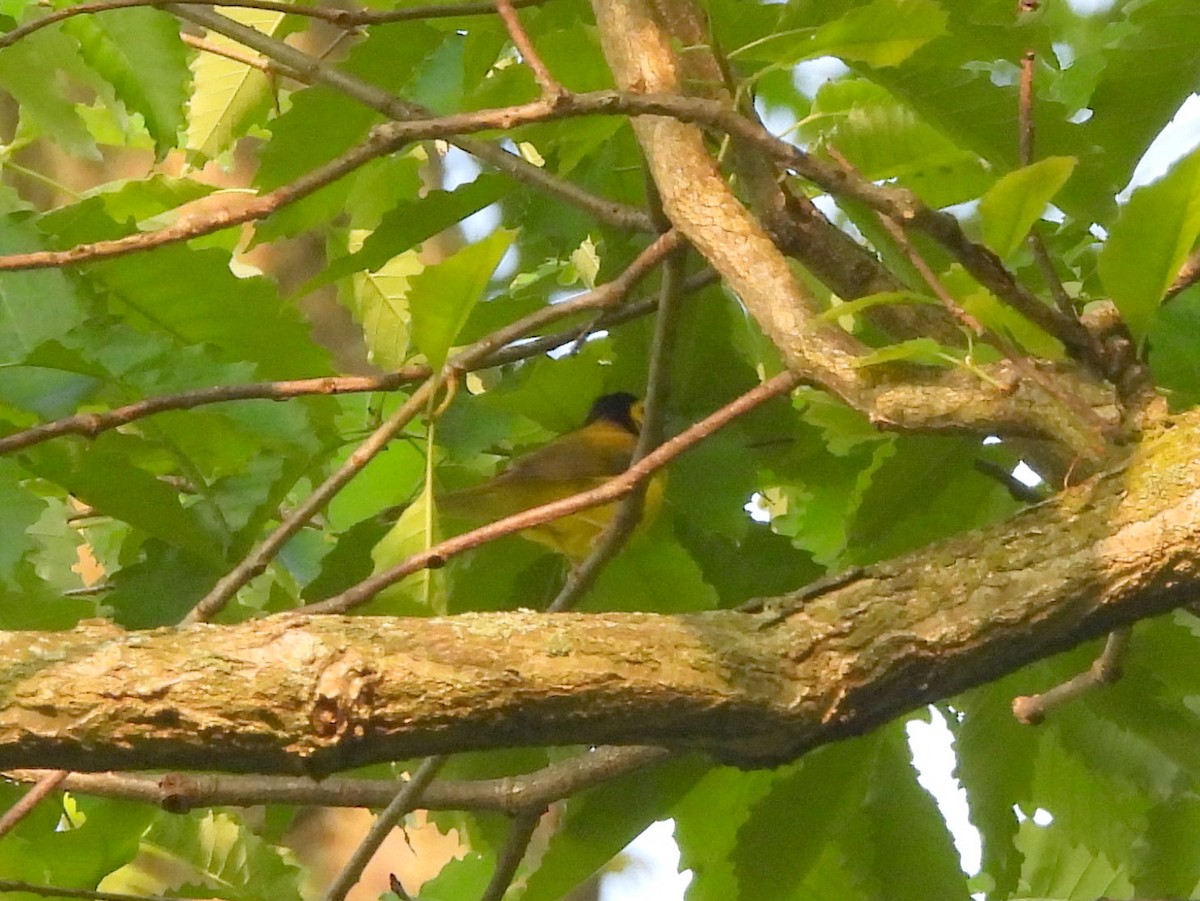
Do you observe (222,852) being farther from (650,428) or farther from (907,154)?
(907,154)

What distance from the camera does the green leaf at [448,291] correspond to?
80 centimetres

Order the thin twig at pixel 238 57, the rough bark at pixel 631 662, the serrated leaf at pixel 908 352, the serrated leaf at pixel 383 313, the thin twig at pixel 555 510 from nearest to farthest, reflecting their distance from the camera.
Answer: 1. the rough bark at pixel 631 662
2. the serrated leaf at pixel 908 352
3. the thin twig at pixel 555 510
4. the thin twig at pixel 238 57
5. the serrated leaf at pixel 383 313

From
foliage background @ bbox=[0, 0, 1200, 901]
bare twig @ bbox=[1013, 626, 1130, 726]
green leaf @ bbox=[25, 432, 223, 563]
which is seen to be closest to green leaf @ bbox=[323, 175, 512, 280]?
foliage background @ bbox=[0, 0, 1200, 901]

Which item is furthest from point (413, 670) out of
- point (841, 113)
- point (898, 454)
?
point (841, 113)

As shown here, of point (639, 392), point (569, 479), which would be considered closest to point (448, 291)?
point (639, 392)

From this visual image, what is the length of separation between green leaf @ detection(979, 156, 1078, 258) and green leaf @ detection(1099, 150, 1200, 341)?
0.13 feet

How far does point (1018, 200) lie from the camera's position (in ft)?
2.23

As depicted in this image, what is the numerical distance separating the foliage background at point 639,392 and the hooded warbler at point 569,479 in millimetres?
87

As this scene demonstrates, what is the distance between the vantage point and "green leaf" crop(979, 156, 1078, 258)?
66 centimetres

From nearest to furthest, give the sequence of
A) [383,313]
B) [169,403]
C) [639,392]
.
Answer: [169,403]
[639,392]
[383,313]

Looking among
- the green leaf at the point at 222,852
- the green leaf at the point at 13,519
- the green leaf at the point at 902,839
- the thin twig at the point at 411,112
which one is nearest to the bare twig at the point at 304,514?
the green leaf at the point at 13,519

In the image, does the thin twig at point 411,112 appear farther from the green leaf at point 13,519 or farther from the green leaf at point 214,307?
the green leaf at point 13,519

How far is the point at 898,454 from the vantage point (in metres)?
1.00

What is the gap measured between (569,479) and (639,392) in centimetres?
69
